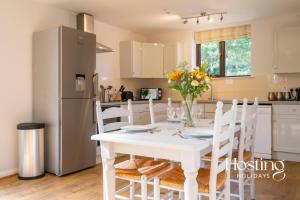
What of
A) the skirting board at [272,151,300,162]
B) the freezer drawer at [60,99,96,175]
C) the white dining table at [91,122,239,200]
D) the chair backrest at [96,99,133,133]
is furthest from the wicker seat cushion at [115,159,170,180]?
the skirting board at [272,151,300,162]

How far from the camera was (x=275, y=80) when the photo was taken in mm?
4715

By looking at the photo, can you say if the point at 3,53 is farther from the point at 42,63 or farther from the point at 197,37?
the point at 197,37

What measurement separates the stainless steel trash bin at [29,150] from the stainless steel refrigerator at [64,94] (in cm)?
20

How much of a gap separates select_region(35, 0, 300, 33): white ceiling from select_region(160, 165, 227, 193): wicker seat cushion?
103 inches

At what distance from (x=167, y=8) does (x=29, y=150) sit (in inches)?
109

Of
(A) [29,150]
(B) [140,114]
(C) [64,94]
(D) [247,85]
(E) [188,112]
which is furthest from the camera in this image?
(D) [247,85]

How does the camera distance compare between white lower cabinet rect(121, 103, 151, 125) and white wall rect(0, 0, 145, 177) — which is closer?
white wall rect(0, 0, 145, 177)

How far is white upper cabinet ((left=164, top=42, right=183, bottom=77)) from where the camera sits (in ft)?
18.1

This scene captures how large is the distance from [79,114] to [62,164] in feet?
2.21

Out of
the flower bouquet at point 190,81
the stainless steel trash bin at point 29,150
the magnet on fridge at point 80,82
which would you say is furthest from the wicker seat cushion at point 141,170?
the magnet on fridge at point 80,82

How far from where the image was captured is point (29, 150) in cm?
335

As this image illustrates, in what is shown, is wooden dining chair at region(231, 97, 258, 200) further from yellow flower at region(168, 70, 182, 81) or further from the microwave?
the microwave

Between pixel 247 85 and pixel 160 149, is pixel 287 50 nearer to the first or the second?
pixel 247 85

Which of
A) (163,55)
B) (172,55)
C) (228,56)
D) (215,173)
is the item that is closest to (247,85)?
(228,56)
